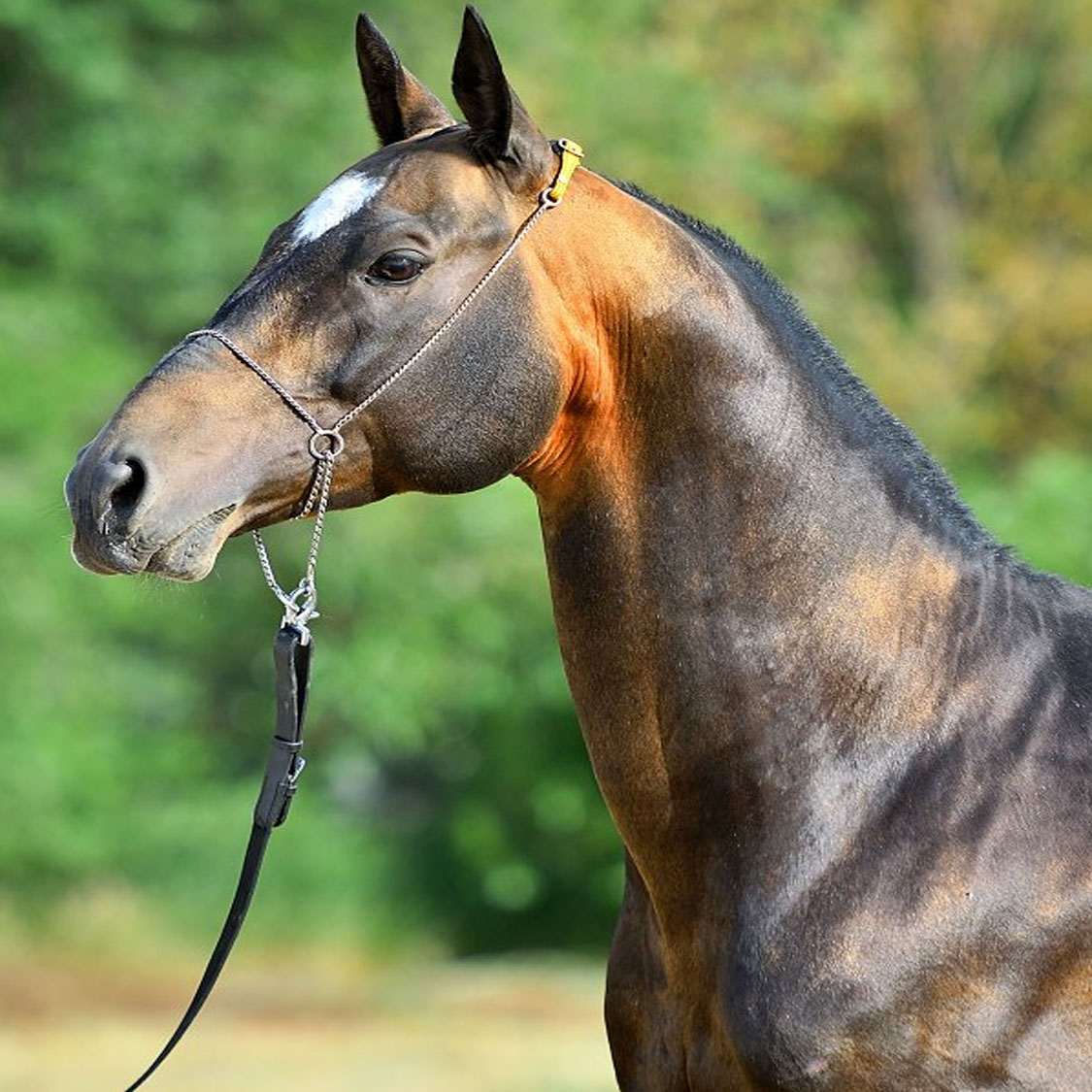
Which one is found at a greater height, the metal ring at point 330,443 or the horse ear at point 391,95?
the horse ear at point 391,95

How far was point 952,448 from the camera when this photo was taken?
71.9 feet

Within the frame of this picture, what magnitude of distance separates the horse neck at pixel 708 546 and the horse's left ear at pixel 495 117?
0.12 meters

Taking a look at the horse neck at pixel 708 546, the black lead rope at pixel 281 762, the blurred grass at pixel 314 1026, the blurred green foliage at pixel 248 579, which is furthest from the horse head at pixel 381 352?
the blurred grass at pixel 314 1026

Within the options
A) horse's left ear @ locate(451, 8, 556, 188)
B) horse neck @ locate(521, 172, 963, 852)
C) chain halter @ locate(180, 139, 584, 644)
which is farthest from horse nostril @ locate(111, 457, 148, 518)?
horse's left ear @ locate(451, 8, 556, 188)

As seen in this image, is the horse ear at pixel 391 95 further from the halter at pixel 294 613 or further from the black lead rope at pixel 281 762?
the black lead rope at pixel 281 762

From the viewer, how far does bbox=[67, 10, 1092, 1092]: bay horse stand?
3098 mm

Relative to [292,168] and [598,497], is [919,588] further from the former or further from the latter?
[292,168]

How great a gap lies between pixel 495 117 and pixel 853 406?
85 cm

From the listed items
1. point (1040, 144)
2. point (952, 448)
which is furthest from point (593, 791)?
point (1040, 144)

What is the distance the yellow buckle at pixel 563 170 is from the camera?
336 cm

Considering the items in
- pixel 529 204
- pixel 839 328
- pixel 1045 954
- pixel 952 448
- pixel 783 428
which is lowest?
pixel 1045 954

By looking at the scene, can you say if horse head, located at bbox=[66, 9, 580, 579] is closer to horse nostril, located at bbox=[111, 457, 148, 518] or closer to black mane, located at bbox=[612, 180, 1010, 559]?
horse nostril, located at bbox=[111, 457, 148, 518]

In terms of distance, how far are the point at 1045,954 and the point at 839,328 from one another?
19843 mm

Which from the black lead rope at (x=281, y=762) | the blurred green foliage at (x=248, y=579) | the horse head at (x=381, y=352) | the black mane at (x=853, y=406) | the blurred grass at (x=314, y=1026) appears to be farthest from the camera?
the blurred green foliage at (x=248, y=579)
